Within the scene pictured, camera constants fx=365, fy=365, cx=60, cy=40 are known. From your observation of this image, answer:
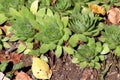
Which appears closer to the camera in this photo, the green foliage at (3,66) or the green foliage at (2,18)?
the green foliage at (3,66)

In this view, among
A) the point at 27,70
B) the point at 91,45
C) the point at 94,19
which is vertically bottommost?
the point at 27,70

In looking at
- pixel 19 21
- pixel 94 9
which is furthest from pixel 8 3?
pixel 94 9

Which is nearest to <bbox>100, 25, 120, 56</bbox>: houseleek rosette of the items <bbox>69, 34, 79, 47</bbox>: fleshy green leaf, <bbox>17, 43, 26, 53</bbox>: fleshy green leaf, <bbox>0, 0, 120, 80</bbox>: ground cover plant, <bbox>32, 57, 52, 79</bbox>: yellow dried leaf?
<bbox>0, 0, 120, 80</bbox>: ground cover plant

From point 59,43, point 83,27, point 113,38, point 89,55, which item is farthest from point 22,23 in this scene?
point 113,38

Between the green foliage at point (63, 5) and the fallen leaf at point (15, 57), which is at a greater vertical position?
the green foliage at point (63, 5)

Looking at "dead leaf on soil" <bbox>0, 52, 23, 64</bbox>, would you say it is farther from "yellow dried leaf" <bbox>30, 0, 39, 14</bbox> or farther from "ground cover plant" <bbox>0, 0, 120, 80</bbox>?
"yellow dried leaf" <bbox>30, 0, 39, 14</bbox>

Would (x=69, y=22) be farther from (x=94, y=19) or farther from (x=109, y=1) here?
(x=109, y=1)

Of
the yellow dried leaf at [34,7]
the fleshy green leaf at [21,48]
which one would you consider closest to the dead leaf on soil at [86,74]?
the fleshy green leaf at [21,48]

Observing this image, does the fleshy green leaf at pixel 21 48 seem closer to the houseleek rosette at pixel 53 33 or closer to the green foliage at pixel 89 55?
the houseleek rosette at pixel 53 33

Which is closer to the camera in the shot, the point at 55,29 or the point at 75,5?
the point at 55,29
